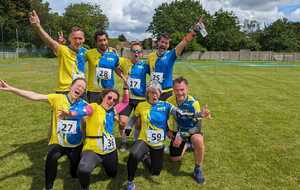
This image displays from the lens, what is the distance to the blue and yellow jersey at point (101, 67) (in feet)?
19.7

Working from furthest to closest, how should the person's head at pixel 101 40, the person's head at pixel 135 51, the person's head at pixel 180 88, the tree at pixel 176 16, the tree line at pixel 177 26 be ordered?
the tree at pixel 176 16, the tree line at pixel 177 26, the person's head at pixel 135 51, the person's head at pixel 101 40, the person's head at pixel 180 88

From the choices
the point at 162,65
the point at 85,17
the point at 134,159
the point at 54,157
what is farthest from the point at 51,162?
the point at 85,17

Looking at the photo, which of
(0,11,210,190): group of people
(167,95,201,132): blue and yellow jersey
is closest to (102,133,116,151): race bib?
(0,11,210,190): group of people

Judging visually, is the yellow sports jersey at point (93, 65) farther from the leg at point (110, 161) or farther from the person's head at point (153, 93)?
the leg at point (110, 161)

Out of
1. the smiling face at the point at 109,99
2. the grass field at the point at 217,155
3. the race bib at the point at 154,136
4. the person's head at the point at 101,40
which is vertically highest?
the person's head at the point at 101,40

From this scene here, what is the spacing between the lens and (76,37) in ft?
19.0

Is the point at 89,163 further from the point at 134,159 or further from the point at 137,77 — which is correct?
the point at 137,77

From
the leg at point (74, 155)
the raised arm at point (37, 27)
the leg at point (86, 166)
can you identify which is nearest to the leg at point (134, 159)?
the leg at point (86, 166)

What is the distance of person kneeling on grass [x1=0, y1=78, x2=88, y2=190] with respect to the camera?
462 centimetres

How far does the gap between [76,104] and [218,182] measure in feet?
7.97

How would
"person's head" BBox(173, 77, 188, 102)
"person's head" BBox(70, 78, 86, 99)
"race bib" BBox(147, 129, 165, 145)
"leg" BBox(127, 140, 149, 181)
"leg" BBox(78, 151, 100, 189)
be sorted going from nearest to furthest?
"leg" BBox(78, 151, 100, 189) < "person's head" BBox(70, 78, 86, 99) < "leg" BBox(127, 140, 149, 181) < "race bib" BBox(147, 129, 165, 145) < "person's head" BBox(173, 77, 188, 102)

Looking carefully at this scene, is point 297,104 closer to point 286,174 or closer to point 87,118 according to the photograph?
point 286,174

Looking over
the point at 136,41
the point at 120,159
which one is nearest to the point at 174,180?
the point at 120,159

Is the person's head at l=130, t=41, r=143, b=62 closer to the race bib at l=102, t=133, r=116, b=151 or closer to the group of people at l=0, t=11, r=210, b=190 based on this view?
the group of people at l=0, t=11, r=210, b=190
